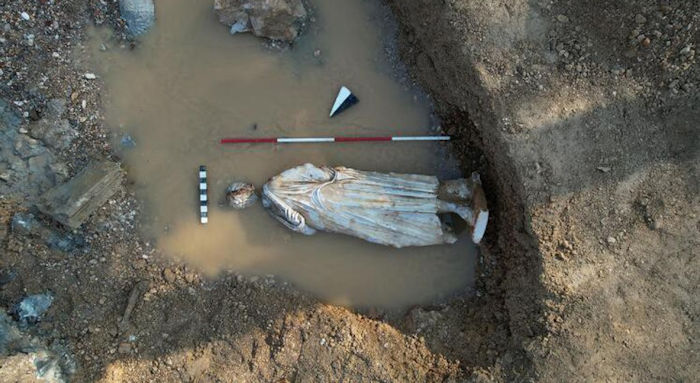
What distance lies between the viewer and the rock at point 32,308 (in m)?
4.87

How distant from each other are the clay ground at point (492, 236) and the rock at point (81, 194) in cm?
16

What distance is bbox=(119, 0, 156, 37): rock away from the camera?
5.14 m

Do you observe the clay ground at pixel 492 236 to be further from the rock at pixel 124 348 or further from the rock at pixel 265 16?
the rock at pixel 265 16

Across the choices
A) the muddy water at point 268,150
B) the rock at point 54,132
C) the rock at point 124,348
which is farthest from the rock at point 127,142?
the rock at point 124,348

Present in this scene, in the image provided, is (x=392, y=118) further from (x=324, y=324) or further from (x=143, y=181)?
(x=143, y=181)

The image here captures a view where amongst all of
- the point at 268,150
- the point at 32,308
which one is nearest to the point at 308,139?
the point at 268,150

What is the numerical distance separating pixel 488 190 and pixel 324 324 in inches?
76.4

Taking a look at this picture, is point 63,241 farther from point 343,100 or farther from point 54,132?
point 343,100

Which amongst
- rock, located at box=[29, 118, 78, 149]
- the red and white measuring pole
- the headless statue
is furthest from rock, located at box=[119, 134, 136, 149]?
the headless statue

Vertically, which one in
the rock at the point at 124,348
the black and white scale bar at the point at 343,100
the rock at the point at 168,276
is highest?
the black and white scale bar at the point at 343,100

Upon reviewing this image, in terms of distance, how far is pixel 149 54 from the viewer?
17.2 ft

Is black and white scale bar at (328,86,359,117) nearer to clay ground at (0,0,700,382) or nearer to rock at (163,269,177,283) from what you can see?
clay ground at (0,0,700,382)

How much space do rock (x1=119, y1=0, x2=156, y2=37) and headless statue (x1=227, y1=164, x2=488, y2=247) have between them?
195cm

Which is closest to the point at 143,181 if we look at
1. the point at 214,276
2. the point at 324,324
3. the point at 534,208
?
the point at 214,276
